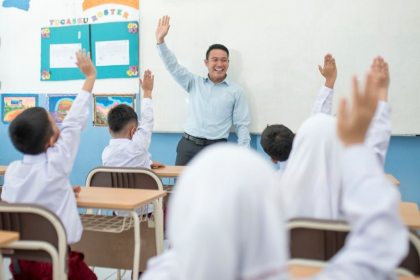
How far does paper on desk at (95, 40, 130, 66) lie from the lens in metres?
4.07

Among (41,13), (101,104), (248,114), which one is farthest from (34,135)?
(41,13)

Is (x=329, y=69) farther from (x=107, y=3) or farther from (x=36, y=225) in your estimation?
(x=107, y=3)

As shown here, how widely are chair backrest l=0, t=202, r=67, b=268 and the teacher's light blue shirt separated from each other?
2246mm

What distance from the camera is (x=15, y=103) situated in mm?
4500

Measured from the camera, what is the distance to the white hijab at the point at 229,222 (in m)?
0.56

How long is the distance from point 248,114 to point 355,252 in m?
3.00

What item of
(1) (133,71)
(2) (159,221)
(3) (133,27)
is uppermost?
(3) (133,27)

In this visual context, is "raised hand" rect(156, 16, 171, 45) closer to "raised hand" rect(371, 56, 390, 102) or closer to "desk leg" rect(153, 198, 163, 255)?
"desk leg" rect(153, 198, 163, 255)

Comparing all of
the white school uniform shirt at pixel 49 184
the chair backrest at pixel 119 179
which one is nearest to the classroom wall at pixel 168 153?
the chair backrest at pixel 119 179

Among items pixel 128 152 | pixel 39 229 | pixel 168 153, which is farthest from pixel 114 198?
pixel 168 153

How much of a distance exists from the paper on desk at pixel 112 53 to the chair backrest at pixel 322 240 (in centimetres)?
322

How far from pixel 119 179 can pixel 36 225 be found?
92 cm

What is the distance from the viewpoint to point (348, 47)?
3.36 m

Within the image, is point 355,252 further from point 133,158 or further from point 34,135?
point 133,158
